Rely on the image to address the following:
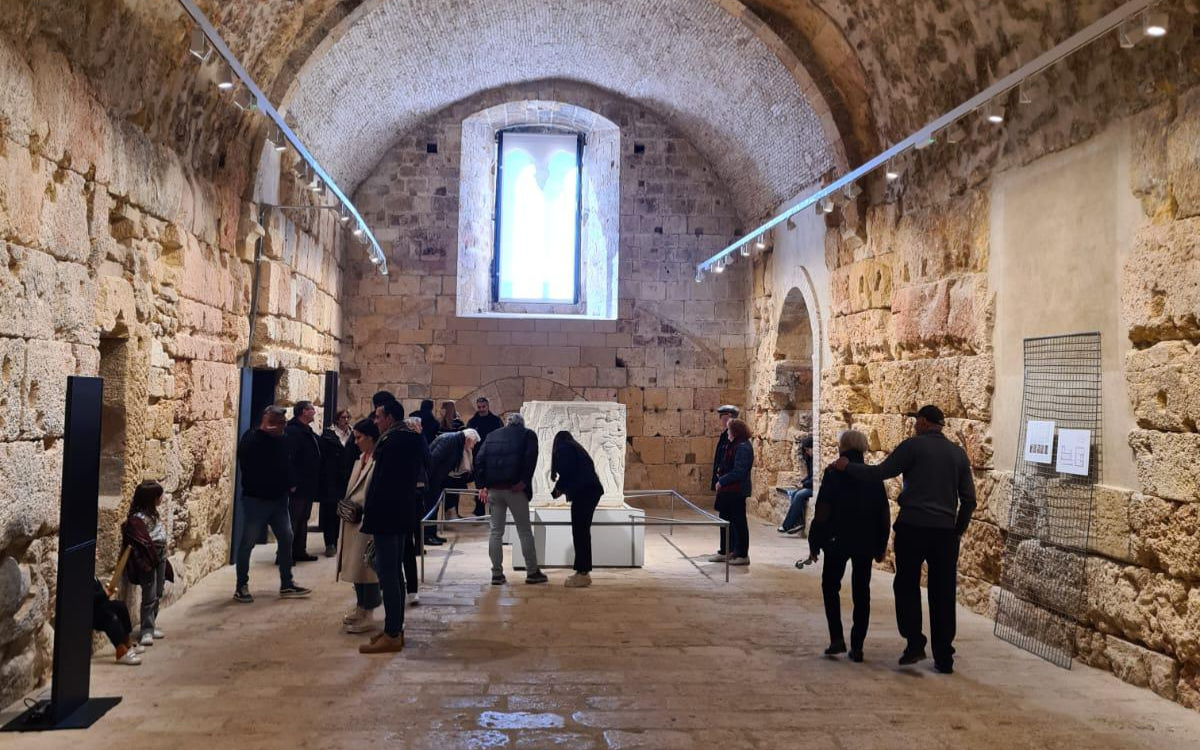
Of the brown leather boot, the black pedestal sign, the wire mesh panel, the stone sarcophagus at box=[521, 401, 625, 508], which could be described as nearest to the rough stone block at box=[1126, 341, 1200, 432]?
the wire mesh panel

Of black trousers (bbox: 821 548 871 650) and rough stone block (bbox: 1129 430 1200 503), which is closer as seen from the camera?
rough stone block (bbox: 1129 430 1200 503)

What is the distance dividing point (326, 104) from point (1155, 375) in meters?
7.89

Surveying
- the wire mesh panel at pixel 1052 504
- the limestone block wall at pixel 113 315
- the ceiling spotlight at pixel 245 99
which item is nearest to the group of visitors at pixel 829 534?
the limestone block wall at pixel 113 315

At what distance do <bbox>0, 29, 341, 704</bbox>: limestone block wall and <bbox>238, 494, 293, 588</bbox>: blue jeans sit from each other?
0.45 m

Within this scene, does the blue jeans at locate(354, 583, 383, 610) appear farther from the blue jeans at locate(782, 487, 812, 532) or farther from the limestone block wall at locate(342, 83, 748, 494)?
the limestone block wall at locate(342, 83, 748, 494)

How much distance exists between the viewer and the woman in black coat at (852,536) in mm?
5094

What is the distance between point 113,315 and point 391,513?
6.20ft

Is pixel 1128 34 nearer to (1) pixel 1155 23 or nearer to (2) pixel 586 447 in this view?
(1) pixel 1155 23

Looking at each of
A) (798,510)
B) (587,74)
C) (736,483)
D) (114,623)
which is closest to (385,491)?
(114,623)

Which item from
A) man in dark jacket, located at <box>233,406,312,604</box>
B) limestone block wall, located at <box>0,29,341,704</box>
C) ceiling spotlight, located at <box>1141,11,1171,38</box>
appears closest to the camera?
limestone block wall, located at <box>0,29,341,704</box>

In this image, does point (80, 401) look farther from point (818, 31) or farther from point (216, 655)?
point (818, 31)

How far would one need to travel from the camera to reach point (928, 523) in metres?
5.06

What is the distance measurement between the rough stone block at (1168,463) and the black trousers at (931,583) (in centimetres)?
97

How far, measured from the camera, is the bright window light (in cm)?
1354
